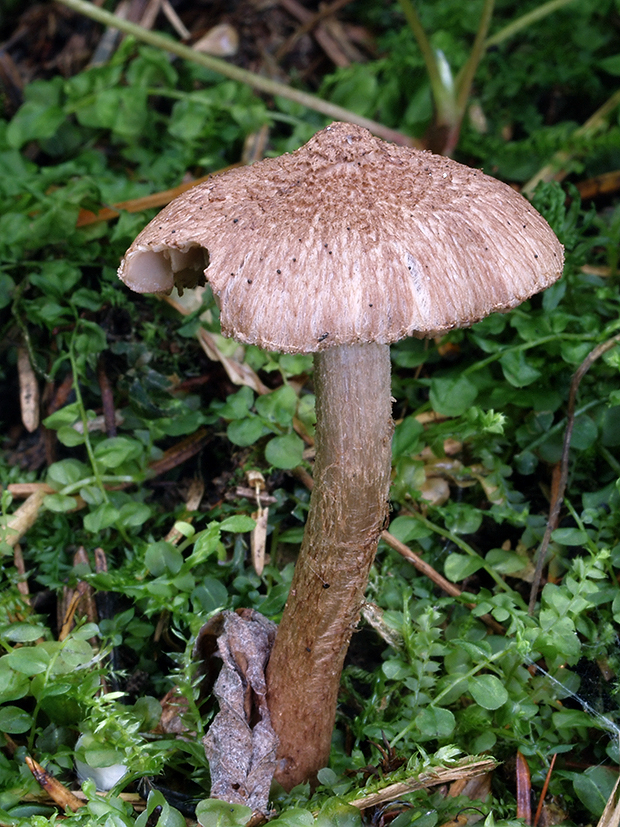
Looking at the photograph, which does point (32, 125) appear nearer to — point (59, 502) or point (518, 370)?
point (59, 502)

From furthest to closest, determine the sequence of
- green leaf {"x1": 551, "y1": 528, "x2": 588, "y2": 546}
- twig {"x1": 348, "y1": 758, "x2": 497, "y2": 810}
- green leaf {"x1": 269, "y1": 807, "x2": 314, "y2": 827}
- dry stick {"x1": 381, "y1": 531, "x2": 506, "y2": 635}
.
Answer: dry stick {"x1": 381, "y1": 531, "x2": 506, "y2": 635} → green leaf {"x1": 551, "y1": 528, "x2": 588, "y2": 546} → twig {"x1": 348, "y1": 758, "x2": 497, "y2": 810} → green leaf {"x1": 269, "y1": 807, "x2": 314, "y2": 827}

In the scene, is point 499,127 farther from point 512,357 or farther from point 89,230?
point 89,230

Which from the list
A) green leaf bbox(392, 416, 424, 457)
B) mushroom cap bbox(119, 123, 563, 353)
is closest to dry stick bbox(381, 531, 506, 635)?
green leaf bbox(392, 416, 424, 457)

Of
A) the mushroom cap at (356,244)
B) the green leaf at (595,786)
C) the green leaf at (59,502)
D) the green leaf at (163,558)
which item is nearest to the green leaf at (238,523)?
the green leaf at (163,558)

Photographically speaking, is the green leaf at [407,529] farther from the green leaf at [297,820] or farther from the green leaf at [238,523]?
the green leaf at [297,820]

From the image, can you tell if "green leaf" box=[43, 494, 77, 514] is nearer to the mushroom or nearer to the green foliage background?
the green foliage background

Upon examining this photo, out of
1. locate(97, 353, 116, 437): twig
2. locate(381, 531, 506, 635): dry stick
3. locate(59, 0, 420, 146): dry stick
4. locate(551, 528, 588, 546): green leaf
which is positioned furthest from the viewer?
locate(59, 0, 420, 146): dry stick

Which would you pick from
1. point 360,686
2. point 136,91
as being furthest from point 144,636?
point 136,91

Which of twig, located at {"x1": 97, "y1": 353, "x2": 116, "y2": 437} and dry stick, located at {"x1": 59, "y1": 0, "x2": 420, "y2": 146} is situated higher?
dry stick, located at {"x1": 59, "y1": 0, "x2": 420, "y2": 146}
